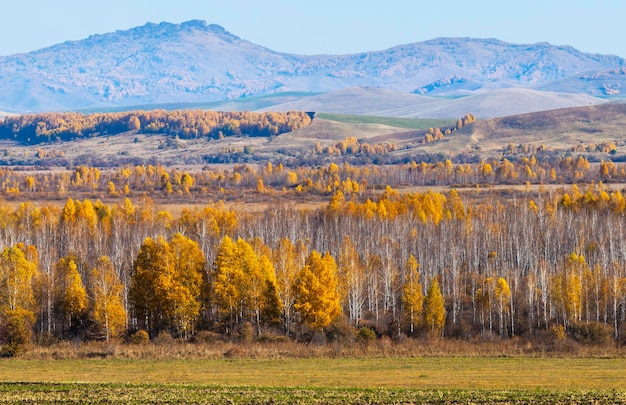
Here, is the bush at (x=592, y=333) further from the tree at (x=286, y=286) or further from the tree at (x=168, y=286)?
the tree at (x=168, y=286)

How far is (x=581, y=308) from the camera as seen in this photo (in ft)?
202

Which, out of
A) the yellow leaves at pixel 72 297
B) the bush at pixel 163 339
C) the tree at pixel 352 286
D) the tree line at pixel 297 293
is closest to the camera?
the bush at pixel 163 339

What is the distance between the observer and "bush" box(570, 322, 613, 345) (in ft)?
186

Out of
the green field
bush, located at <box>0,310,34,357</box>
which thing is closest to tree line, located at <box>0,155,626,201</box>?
bush, located at <box>0,310,34,357</box>

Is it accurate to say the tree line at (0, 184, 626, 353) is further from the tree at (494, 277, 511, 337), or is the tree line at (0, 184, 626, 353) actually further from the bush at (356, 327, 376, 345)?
the bush at (356, 327, 376, 345)

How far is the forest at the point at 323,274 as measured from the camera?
59.8 meters

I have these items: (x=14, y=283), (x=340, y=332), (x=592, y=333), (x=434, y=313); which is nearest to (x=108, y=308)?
(x=14, y=283)

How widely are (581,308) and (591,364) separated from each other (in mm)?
14002

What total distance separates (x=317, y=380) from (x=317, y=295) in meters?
16.9

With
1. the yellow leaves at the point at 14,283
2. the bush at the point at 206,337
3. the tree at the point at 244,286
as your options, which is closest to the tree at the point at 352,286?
the tree at the point at 244,286

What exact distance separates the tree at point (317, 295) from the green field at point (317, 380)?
839cm

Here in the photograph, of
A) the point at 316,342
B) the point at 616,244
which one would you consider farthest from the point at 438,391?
the point at 616,244

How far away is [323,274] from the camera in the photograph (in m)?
60.2

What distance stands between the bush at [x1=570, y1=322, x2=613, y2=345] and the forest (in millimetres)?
119
